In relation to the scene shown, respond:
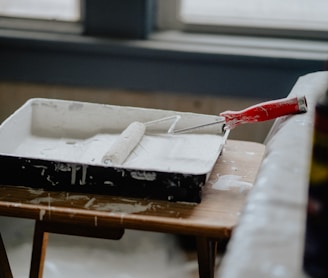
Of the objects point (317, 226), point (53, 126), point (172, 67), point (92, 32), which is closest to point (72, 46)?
point (92, 32)

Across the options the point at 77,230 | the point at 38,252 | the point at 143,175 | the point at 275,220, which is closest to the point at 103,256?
the point at 38,252

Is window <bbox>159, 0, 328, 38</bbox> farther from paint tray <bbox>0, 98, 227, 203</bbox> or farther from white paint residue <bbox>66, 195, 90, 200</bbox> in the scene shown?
white paint residue <bbox>66, 195, 90, 200</bbox>

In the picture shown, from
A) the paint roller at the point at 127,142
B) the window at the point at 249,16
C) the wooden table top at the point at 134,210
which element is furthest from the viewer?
the window at the point at 249,16

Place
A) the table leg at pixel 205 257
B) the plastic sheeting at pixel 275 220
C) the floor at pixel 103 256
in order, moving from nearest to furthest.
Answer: the plastic sheeting at pixel 275 220
the table leg at pixel 205 257
the floor at pixel 103 256

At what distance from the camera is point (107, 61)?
A: 210 cm

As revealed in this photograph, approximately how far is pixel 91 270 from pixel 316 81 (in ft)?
2.81

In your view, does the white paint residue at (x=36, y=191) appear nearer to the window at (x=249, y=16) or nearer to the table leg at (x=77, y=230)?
the table leg at (x=77, y=230)

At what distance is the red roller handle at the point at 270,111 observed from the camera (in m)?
1.35

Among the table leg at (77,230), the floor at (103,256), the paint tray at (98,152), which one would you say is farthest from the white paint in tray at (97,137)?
the floor at (103,256)

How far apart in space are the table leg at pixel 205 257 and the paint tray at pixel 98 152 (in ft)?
0.65

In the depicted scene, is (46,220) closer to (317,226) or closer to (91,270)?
(317,226)

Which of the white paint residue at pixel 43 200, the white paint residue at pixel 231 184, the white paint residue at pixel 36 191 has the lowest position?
the white paint residue at pixel 43 200

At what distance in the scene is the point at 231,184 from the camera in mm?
1327

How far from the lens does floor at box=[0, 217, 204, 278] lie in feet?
6.52
